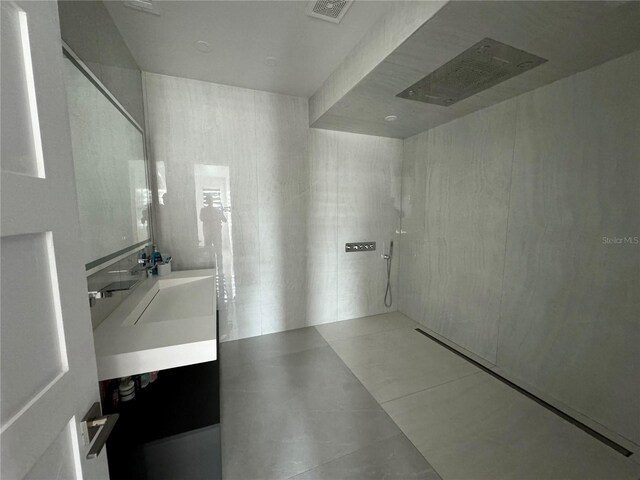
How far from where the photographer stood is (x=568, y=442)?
1545 millimetres

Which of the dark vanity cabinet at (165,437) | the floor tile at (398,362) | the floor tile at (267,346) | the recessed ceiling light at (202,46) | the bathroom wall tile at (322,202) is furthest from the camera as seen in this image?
the bathroom wall tile at (322,202)

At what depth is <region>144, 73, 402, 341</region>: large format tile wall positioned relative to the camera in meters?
2.32

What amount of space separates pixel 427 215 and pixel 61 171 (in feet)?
9.76

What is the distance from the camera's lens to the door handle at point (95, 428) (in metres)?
0.58

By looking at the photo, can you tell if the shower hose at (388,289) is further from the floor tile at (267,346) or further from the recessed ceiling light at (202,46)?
the recessed ceiling light at (202,46)

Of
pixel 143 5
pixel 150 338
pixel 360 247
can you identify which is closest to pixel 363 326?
pixel 360 247

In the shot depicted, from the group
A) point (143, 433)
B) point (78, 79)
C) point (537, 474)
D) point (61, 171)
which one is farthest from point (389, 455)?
point (78, 79)

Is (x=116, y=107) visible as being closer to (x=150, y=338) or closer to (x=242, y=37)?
(x=242, y=37)

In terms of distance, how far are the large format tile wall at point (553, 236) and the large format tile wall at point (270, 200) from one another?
0.87 meters

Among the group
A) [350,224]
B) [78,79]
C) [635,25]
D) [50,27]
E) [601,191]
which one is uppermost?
[635,25]

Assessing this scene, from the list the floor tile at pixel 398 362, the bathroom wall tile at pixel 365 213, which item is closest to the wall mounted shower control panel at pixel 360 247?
the bathroom wall tile at pixel 365 213

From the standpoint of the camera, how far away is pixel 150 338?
1.04 metres

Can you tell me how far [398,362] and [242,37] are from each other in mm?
2939

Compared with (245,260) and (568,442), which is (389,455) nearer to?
(568,442)
